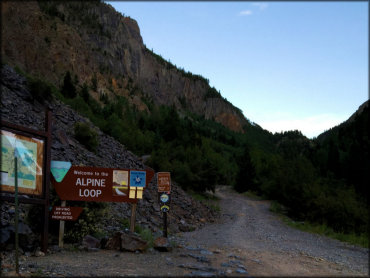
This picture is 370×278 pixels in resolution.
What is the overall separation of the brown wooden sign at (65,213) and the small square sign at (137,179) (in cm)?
198

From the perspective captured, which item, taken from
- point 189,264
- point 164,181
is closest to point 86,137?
point 164,181

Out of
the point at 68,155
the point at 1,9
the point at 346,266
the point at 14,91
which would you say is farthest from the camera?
the point at 14,91

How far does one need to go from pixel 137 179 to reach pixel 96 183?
1.31 metres

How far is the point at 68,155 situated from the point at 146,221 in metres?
5.76

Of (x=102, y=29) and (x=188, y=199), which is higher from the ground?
(x=102, y=29)

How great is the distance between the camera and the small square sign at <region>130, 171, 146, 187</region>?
38.4 ft

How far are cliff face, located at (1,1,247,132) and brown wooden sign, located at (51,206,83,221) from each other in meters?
5.09

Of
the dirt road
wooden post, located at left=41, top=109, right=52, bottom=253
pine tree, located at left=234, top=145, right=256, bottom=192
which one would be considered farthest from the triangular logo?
pine tree, located at left=234, top=145, right=256, bottom=192

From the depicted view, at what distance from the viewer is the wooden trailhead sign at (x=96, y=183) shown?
35.6 feet

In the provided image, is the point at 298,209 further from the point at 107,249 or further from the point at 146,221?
the point at 107,249

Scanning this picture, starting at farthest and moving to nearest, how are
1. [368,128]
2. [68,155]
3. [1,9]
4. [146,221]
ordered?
[368,128] < [68,155] < [146,221] < [1,9]

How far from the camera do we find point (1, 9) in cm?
399

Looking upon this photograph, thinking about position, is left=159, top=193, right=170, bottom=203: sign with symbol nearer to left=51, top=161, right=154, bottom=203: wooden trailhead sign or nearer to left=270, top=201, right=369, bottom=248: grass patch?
left=51, top=161, right=154, bottom=203: wooden trailhead sign

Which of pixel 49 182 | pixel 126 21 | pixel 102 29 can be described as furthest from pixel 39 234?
pixel 126 21
